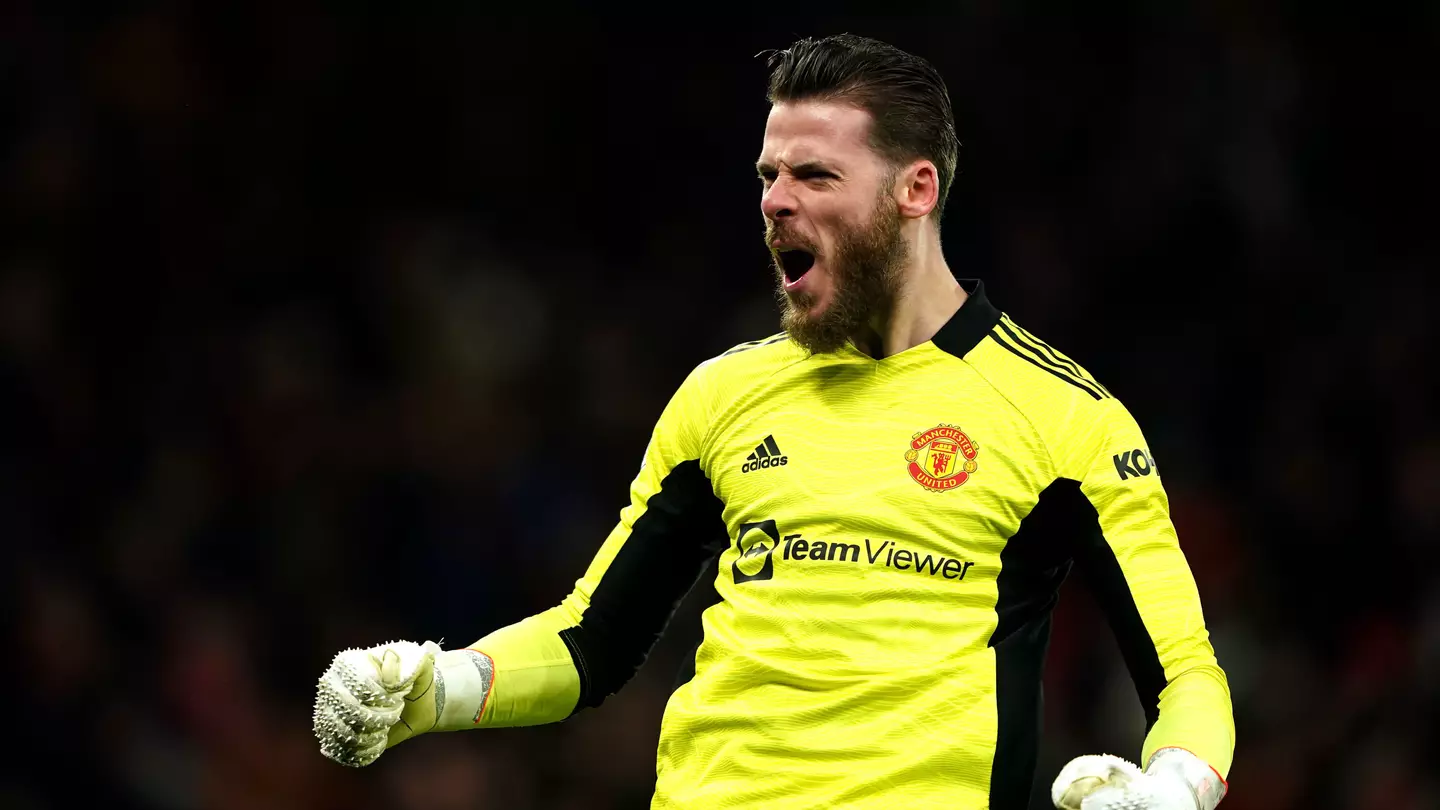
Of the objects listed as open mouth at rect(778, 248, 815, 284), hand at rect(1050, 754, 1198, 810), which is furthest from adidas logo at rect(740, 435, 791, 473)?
hand at rect(1050, 754, 1198, 810)

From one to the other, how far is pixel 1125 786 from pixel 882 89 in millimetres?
1331

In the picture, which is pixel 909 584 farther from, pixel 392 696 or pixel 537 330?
pixel 537 330

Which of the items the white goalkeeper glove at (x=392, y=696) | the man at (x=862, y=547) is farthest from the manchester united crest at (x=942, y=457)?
the white goalkeeper glove at (x=392, y=696)

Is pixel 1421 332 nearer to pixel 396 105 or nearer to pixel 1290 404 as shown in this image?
pixel 1290 404

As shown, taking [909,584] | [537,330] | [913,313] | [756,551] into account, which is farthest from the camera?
[537,330]

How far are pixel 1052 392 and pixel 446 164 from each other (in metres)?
5.62

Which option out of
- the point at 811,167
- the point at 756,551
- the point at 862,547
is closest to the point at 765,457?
the point at 756,551

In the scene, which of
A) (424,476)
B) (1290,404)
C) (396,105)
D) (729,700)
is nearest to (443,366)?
(424,476)

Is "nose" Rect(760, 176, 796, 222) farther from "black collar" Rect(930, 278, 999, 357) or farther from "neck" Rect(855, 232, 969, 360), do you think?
"black collar" Rect(930, 278, 999, 357)

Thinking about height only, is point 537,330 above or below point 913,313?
below

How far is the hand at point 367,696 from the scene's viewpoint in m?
2.88

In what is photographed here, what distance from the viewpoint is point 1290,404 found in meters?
6.84

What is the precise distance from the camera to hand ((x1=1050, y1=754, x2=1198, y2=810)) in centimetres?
244

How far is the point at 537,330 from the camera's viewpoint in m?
7.79
